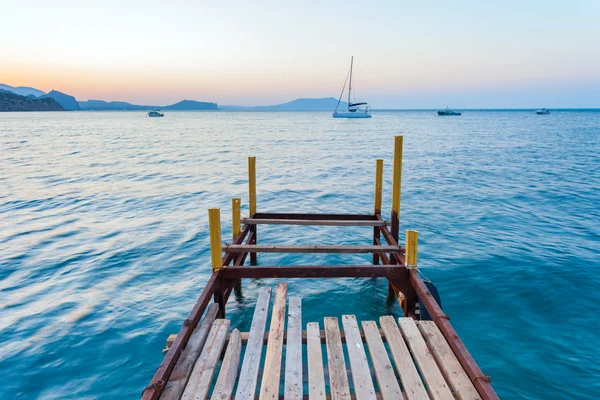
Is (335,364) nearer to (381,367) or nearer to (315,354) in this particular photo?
(315,354)

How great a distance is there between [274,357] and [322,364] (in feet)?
1.96

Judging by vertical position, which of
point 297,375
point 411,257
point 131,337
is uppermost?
point 411,257

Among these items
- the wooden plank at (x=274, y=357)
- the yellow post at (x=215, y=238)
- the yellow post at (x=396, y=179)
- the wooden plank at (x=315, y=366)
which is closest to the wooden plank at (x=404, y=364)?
the wooden plank at (x=315, y=366)

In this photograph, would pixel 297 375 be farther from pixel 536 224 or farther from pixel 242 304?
pixel 536 224

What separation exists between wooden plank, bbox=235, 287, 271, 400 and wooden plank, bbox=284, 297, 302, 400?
1.17 feet

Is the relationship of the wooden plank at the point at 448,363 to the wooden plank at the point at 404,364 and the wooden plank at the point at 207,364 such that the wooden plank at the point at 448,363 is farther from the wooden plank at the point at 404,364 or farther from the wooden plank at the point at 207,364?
the wooden plank at the point at 207,364

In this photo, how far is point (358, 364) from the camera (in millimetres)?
4551

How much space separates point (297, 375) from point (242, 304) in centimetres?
513

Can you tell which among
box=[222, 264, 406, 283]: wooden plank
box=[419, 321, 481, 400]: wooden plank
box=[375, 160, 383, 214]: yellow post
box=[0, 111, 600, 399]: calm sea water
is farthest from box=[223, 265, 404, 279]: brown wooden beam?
box=[375, 160, 383, 214]: yellow post

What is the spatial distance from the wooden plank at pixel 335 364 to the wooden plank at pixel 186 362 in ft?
5.31

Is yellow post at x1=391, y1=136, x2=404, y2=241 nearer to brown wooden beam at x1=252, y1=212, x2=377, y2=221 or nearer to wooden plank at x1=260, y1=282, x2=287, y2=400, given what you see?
brown wooden beam at x1=252, y1=212, x2=377, y2=221

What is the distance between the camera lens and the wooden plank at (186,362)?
397cm

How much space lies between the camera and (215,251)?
21.1 ft

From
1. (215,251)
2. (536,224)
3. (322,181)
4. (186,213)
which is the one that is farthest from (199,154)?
(215,251)
